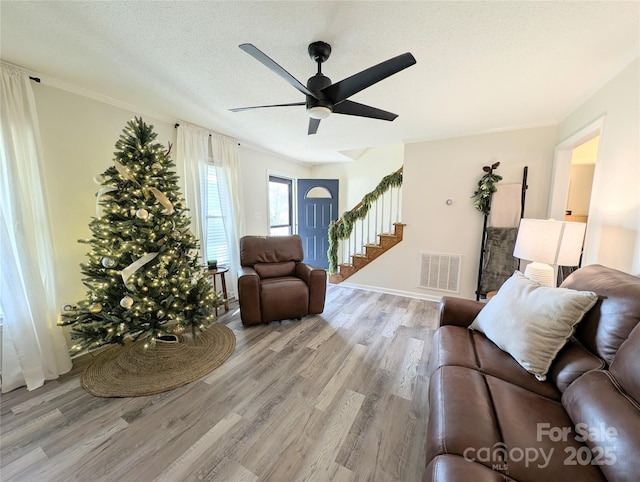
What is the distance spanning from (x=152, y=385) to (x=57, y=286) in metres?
1.19

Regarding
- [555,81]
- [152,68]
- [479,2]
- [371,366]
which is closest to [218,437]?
[371,366]

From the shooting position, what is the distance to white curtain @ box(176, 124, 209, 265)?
2.96 m

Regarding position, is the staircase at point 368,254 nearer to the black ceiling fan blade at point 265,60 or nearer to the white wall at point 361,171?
the white wall at point 361,171

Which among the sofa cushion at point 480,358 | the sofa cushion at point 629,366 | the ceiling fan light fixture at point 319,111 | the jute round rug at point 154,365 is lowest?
the jute round rug at point 154,365

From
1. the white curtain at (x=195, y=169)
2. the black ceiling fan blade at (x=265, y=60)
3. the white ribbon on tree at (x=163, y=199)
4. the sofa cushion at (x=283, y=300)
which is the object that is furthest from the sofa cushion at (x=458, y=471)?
the white curtain at (x=195, y=169)

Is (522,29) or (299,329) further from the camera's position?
(299,329)

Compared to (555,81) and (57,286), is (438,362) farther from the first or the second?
(57,286)

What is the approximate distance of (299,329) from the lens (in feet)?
9.05

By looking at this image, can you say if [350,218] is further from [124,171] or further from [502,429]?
[502,429]

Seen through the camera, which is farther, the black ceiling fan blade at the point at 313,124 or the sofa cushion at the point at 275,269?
the sofa cushion at the point at 275,269

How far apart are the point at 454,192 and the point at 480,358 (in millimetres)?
2620

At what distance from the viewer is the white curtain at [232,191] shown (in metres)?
3.37

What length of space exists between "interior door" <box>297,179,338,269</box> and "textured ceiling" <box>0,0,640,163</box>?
2.44 meters

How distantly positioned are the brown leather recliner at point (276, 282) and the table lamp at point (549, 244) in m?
2.02
